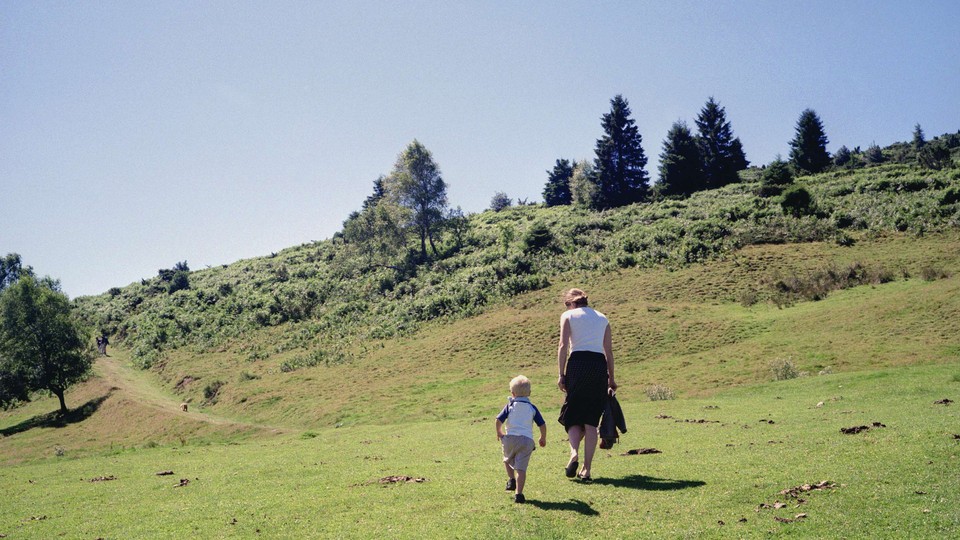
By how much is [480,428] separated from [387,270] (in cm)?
6259

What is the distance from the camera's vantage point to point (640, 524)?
23.7 feet

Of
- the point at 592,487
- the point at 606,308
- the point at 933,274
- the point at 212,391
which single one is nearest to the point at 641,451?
the point at 592,487

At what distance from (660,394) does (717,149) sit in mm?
82491

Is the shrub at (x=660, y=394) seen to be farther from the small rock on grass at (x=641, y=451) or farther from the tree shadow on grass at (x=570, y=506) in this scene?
the tree shadow on grass at (x=570, y=506)

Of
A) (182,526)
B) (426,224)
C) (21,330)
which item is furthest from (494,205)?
(182,526)

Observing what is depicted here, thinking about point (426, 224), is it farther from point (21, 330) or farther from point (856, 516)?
point (856, 516)

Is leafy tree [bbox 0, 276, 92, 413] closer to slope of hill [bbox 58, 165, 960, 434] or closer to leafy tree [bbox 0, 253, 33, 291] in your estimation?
slope of hill [bbox 58, 165, 960, 434]

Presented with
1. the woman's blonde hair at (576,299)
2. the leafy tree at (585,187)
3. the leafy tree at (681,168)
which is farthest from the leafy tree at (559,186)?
the woman's blonde hair at (576,299)

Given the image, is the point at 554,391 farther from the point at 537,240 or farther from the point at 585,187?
the point at 585,187

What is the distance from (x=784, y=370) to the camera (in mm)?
25609

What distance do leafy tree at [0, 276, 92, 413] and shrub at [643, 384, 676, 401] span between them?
45362mm

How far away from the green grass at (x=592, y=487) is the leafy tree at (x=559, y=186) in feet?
353

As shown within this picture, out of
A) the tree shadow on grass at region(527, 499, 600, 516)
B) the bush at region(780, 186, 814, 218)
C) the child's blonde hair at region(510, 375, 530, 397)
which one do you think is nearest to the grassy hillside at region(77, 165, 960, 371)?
the bush at region(780, 186, 814, 218)

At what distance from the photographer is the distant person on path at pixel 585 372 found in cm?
954
